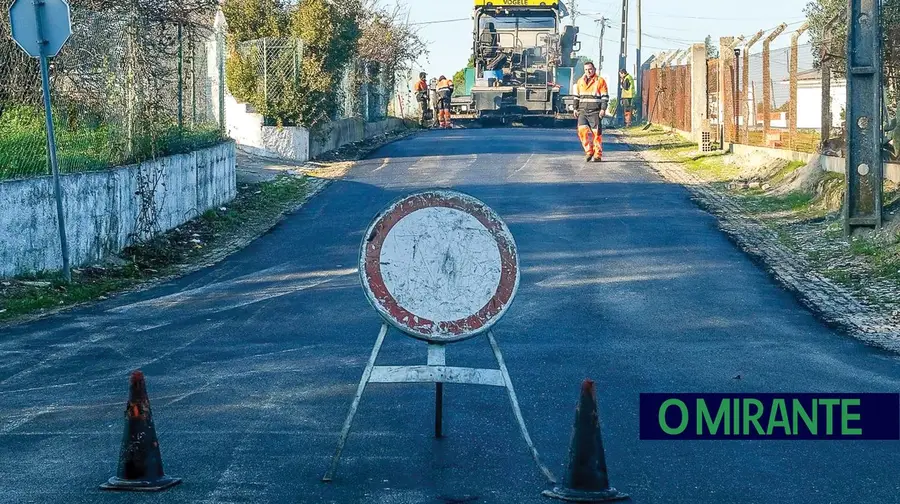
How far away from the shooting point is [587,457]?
5.59m

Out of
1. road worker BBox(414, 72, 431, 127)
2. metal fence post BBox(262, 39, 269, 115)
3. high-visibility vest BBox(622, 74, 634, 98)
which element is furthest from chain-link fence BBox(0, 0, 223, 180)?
high-visibility vest BBox(622, 74, 634, 98)

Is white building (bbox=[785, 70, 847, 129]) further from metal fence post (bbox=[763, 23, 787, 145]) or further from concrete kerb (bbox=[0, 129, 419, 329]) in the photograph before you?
concrete kerb (bbox=[0, 129, 419, 329])

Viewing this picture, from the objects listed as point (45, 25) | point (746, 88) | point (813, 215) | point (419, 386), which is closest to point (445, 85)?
point (746, 88)

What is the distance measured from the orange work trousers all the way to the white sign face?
542 inches

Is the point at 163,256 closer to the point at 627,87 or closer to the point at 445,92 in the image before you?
the point at 445,92

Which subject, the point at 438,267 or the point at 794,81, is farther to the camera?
the point at 794,81

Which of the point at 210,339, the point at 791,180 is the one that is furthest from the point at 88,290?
the point at 791,180

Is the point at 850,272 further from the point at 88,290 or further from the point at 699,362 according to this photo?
the point at 88,290

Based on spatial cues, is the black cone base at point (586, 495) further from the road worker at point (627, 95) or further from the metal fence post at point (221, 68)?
the road worker at point (627, 95)

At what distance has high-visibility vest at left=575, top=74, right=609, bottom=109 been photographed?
952 inches

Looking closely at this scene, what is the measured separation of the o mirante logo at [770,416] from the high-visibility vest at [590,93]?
55.5ft

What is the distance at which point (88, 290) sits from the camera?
12.5 m

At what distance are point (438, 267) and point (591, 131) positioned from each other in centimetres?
1927

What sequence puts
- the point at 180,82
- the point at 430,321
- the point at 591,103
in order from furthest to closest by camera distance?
the point at 591,103
the point at 180,82
the point at 430,321
